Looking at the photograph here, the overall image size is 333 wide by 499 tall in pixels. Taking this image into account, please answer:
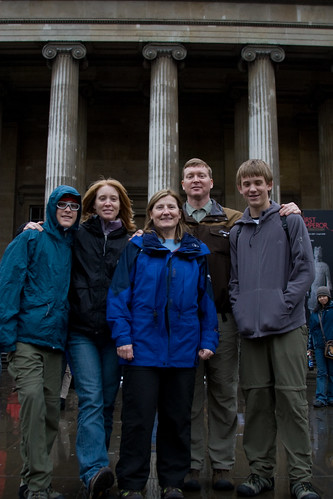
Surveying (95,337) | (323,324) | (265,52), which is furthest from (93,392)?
(265,52)

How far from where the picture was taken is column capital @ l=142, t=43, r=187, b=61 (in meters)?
16.1

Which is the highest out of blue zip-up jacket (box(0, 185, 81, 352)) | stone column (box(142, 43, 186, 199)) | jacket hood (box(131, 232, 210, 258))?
stone column (box(142, 43, 186, 199))

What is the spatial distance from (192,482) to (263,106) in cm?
1403

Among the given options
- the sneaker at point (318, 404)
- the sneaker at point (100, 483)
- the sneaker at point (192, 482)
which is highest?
the sneaker at point (100, 483)

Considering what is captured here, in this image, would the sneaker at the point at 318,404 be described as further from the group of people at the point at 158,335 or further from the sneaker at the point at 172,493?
the sneaker at the point at 172,493

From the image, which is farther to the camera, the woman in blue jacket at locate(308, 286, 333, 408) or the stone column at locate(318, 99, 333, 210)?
the stone column at locate(318, 99, 333, 210)

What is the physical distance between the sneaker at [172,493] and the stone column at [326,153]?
684 inches

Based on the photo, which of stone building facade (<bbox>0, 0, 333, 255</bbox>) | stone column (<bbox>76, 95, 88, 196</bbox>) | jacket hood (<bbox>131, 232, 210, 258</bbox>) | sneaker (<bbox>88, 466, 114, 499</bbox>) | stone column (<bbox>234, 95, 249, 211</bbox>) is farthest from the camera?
stone column (<bbox>76, 95, 88, 196</bbox>)

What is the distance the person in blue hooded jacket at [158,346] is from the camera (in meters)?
3.63

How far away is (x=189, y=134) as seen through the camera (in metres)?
21.8

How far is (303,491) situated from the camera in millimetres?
3648

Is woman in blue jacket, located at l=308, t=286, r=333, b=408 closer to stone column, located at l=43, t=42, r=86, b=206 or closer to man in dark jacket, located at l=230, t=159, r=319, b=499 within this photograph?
man in dark jacket, located at l=230, t=159, r=319, b=499

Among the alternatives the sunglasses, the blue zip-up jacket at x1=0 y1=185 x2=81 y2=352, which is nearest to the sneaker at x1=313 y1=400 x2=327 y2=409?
the blue zip-up jacket at x1=0 y1=185 x2=81 y2=352

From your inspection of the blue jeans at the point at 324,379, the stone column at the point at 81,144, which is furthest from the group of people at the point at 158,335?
the stone column at the point at 81,144
